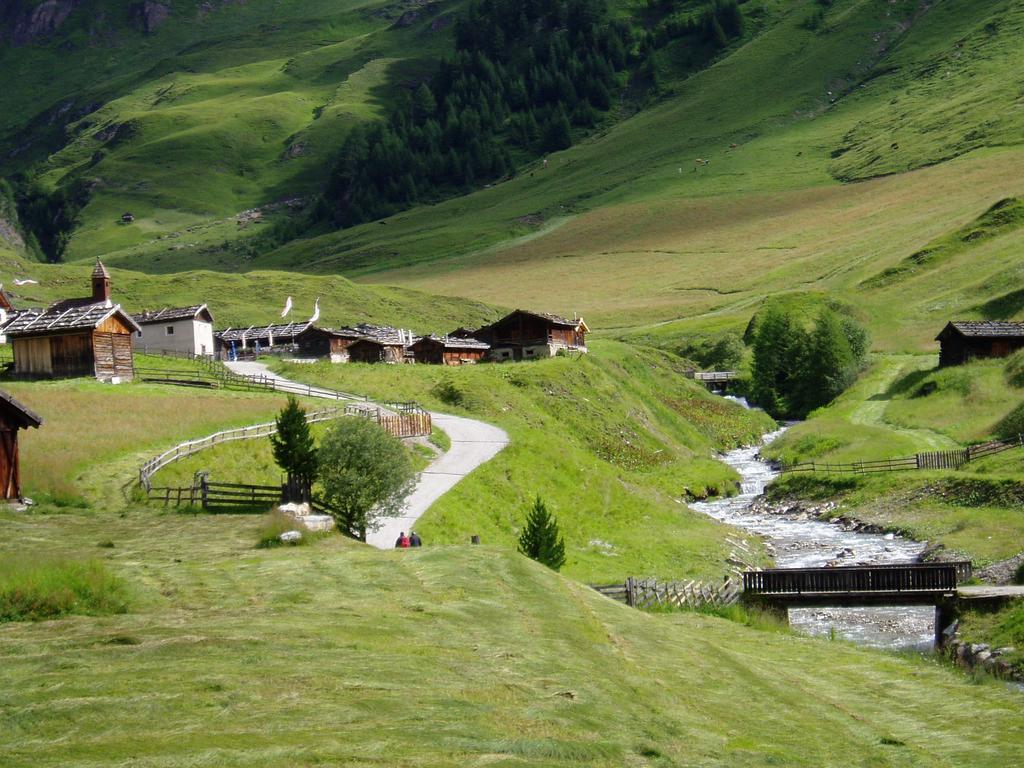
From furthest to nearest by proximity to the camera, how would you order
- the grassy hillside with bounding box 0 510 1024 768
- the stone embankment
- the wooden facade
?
the wooden facade < the stone embankment < the grassy hillside with bounding box 0 510 1024 768

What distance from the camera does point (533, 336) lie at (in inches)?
4894

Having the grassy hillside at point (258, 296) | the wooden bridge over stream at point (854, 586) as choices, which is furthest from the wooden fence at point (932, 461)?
the grassy hillside at point (258, 296)

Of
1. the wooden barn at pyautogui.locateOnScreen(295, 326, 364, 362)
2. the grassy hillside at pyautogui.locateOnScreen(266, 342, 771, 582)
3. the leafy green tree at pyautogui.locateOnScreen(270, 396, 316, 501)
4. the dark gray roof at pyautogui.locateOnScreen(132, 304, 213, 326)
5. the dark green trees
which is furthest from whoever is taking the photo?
the dark green trees

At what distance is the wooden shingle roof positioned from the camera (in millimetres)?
104500

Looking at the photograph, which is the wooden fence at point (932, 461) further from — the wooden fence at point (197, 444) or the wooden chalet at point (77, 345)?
the wooden chalet at point (77, 345)

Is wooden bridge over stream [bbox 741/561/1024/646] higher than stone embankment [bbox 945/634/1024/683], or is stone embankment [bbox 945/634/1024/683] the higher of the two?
wooden bridge over stream [bbox 741/561/1024/646]

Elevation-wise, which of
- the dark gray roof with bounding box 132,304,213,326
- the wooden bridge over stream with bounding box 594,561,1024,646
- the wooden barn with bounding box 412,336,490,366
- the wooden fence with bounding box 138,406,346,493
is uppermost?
the dark gray roof with bounding box 132,304,213,326

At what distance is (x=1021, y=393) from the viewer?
92438mm

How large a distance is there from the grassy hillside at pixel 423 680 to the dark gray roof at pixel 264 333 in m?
87.0

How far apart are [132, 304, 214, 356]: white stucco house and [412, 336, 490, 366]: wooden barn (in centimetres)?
2284

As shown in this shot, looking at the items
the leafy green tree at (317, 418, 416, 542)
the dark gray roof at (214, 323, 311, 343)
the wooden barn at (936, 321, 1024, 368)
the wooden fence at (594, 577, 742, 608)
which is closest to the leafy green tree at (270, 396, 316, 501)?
the leafy green tree at (317, 418, 416, 542)

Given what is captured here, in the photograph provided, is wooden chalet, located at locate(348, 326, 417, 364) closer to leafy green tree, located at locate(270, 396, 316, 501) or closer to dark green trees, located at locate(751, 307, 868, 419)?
dark green trees, located at locate(751, 307, 868, 419)

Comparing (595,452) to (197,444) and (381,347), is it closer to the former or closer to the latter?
(197,444)

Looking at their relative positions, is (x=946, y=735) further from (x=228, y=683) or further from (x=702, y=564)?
(x=702, y=564)
